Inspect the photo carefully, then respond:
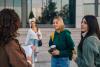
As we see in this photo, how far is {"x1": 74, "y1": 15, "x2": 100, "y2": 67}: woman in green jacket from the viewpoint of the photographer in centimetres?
578

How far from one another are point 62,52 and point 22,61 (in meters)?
3.70

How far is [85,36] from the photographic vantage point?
5953mm

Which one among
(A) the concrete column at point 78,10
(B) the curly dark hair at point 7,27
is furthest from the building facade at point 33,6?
(B) the curly dark hair at point 7,27

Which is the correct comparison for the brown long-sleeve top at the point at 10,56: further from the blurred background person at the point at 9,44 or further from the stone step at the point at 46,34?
the stone step at the point at 46,34

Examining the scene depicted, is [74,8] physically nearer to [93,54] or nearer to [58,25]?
[58,25]

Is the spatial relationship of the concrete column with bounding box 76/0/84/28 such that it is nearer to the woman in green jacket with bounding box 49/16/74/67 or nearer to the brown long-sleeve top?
the woman in green jacket with bounding box 49/16/74/67

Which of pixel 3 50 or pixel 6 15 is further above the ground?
pixel 6 15

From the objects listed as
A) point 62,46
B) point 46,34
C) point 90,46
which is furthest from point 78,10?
point 90,46

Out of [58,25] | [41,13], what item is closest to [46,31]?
[41,13]

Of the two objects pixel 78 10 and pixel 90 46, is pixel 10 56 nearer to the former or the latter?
pixel 90 46

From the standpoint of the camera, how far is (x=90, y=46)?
5.78 metres

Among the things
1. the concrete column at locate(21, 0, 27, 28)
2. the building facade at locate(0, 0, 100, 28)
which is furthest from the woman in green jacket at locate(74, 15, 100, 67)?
the concrete column at locate(21, 0, 27, 28)

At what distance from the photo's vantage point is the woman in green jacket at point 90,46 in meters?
5.78

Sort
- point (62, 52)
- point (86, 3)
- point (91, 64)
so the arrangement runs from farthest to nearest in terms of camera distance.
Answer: point (86, 3), point (62, 52), point (91, 64)
